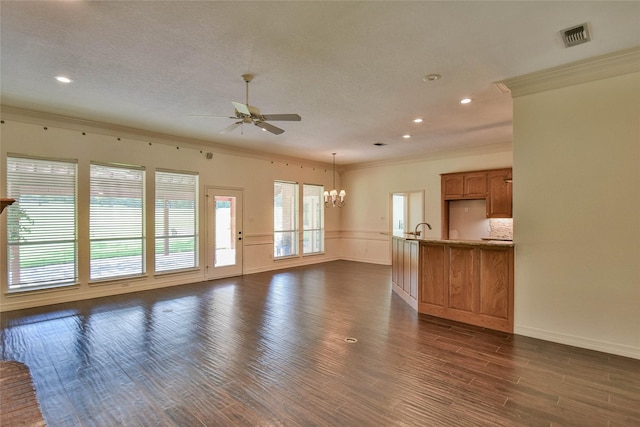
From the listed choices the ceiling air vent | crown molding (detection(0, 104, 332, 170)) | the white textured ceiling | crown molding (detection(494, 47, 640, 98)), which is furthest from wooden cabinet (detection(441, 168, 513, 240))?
crown molding (detection(0, 104, 332, 170))

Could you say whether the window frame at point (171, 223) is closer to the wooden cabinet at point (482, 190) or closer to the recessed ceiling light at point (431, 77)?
the recessed ceiling light at point (431, 77)

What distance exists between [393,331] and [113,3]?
422 cm

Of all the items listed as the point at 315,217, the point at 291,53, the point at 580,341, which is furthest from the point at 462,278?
the point at 315,217

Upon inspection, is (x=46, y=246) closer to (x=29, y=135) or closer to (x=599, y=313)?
(x=29, y=135)

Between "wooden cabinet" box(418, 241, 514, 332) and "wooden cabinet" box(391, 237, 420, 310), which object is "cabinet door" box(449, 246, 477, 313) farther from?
"wooden cabinet" box(391, 237, 420, 310)

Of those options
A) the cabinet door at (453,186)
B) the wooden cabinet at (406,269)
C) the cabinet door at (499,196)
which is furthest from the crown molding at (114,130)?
the cabinet door at (499,196)

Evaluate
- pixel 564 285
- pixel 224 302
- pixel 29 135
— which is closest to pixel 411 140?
pixel 564 285

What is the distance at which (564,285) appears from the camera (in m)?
3.51

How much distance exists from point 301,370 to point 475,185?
6.20m

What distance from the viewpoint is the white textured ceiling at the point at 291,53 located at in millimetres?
2498

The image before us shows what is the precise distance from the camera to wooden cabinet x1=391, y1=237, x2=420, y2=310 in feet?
15.9

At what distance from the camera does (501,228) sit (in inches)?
283

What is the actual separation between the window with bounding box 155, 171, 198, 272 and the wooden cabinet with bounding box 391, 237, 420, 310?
4269 mm

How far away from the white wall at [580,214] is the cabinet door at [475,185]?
3569 millimetres
